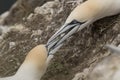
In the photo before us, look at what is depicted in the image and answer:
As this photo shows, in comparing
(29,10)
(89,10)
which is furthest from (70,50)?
(29,10)

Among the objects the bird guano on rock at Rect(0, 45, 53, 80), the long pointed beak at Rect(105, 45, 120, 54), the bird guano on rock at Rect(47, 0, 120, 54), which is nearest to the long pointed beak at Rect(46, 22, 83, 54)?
the bird guano on rock at Rect(47, 0, 120, 54)

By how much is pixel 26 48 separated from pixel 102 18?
3.07 ft

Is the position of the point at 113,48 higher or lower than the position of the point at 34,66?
lower

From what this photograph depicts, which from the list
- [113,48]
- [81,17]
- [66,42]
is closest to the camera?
[113,48]

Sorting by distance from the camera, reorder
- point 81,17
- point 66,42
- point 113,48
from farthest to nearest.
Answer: point 66,42 < point 81,17 < point 113,48

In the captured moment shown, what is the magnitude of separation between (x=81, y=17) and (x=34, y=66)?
0.63m

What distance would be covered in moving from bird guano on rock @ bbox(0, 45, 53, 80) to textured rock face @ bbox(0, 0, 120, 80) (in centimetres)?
38

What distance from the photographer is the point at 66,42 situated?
4.73 m

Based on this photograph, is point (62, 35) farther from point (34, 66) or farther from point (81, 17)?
point (34, 66)

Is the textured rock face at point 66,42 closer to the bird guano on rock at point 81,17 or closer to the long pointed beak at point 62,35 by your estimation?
the bird guano on rock at point 81,17

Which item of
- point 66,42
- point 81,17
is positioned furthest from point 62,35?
point 66,42

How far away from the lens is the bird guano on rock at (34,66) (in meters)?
3.97

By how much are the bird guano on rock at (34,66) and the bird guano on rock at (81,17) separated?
6.2 inches

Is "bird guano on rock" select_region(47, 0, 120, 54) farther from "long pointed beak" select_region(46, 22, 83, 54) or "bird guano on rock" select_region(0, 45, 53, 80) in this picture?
"bird guano on rock" select_region(0, 45, 53, 80)
